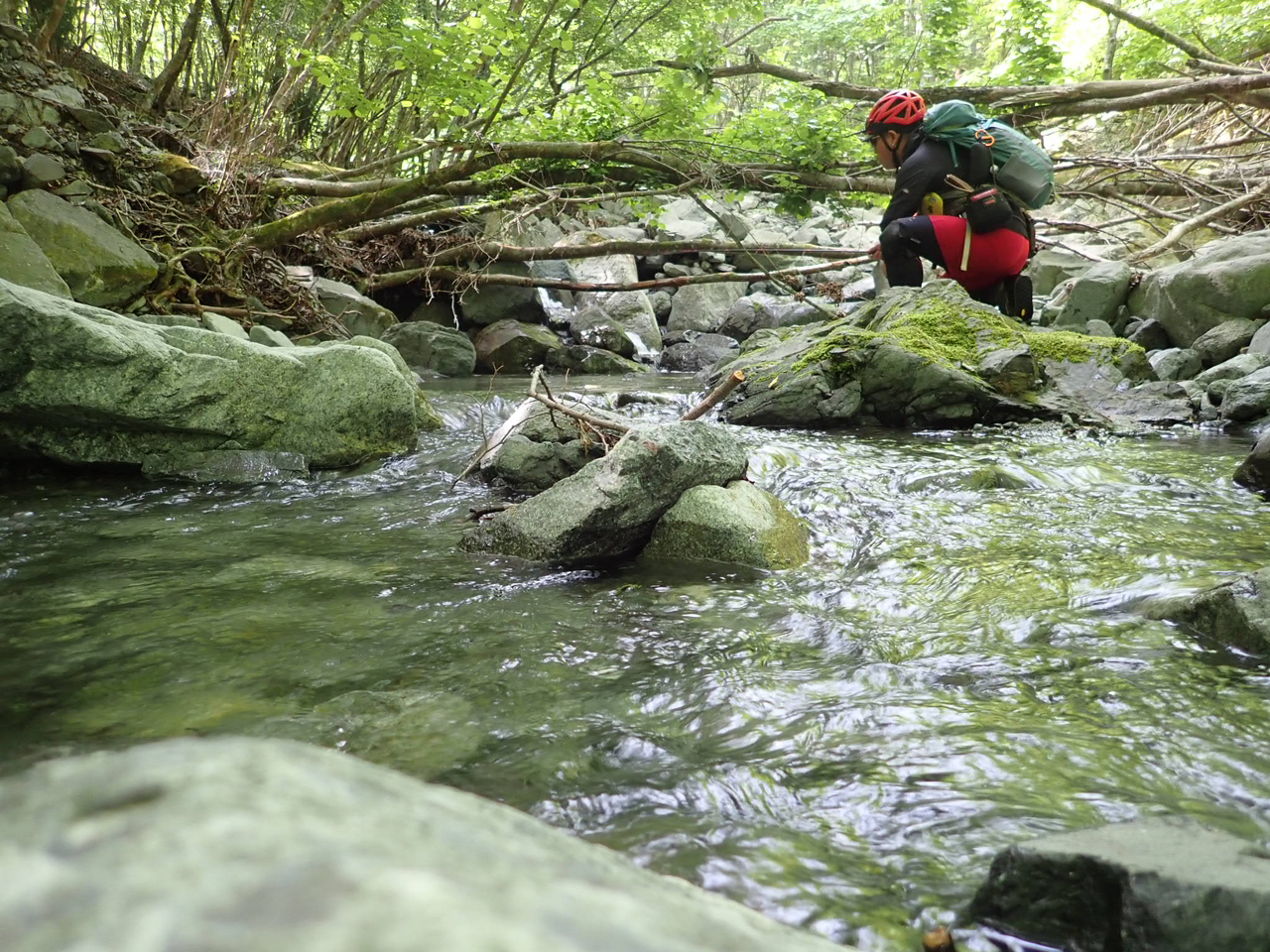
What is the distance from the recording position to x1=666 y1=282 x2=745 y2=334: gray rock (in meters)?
14.9

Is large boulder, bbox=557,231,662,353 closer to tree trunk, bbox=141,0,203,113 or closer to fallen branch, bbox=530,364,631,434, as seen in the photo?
tree trunk, bbox=141,0,203,113

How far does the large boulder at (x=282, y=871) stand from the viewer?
60 cm

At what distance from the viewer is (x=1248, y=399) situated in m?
6.77

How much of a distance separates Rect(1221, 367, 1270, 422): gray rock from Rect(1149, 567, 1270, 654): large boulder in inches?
194

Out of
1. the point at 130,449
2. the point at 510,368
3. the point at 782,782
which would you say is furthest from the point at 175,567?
the point at 510,368

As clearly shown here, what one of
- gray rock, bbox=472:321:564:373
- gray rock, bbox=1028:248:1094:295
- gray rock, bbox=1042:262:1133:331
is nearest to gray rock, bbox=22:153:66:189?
gray rock, bbox=472:321:564:373

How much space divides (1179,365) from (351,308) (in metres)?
9.80

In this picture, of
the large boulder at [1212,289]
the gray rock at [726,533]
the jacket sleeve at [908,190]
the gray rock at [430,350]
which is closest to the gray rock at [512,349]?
the gray rock at [430,350]

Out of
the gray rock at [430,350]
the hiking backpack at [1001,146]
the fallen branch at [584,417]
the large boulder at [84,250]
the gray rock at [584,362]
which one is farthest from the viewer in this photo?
the gray rock at [584,362]

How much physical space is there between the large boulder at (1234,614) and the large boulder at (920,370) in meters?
4.33

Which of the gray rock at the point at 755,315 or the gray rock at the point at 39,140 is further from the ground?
the gray rock at the point at 39,140

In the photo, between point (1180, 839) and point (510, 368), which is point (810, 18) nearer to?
point (510, 368)

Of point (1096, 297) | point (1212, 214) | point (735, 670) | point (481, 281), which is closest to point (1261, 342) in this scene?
point (1096, 297)

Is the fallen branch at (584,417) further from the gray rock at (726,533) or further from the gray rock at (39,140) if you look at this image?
the gray rock at (39,140)
